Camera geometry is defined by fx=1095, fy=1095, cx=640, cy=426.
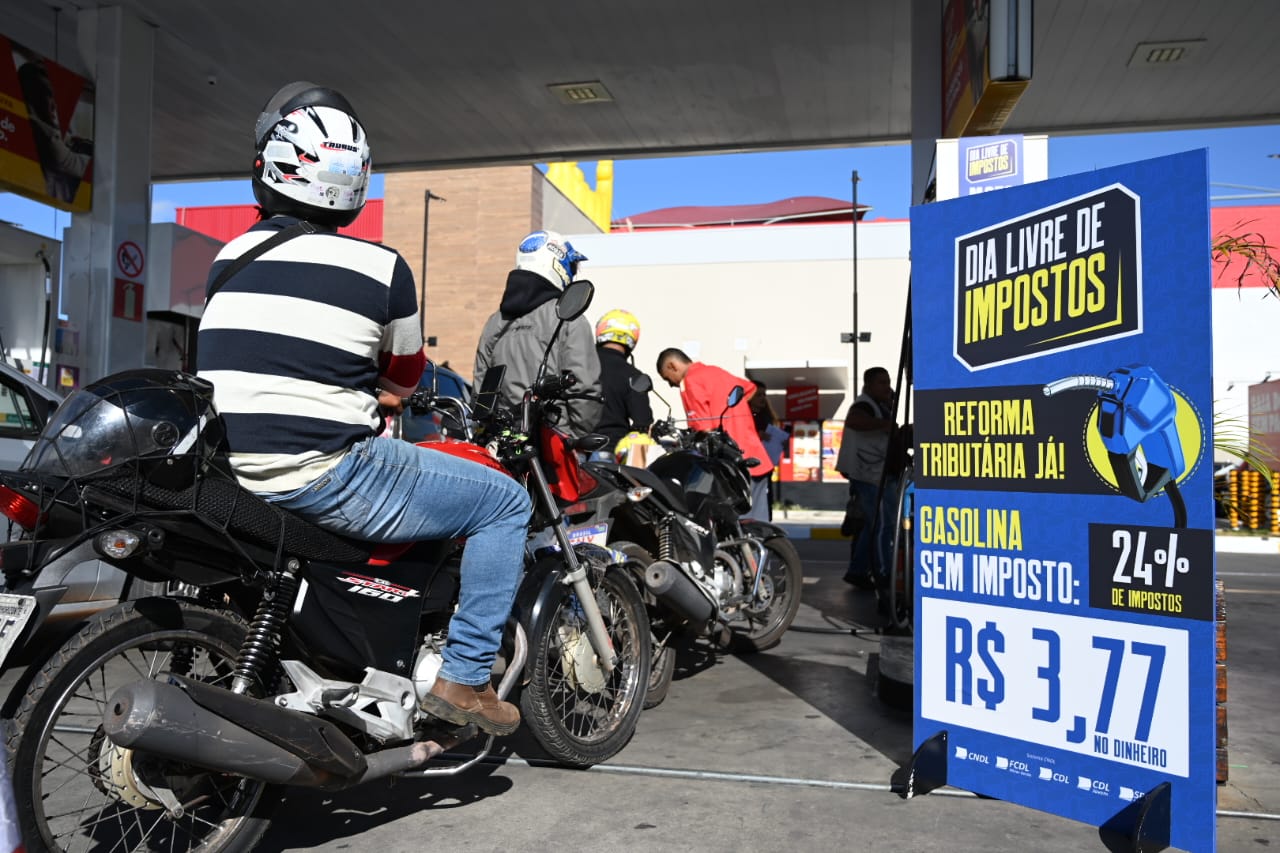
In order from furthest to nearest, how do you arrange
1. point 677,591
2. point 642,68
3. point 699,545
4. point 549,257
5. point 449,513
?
point 642,68 < point 699,545 < point 677,591 < point 549,257 < point 449,513

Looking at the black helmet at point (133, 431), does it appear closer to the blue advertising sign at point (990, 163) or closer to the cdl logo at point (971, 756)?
the cdl logo at point (971, 756)

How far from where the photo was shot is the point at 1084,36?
387 inches

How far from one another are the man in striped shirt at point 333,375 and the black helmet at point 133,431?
14 centimetres

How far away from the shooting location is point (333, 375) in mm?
2840

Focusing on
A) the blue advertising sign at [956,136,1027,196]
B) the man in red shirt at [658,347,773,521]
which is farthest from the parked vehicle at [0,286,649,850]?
the man in red shirt at [658,347,773,521]

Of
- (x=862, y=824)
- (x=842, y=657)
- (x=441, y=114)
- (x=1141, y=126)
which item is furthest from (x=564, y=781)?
(x=1141, y=126)

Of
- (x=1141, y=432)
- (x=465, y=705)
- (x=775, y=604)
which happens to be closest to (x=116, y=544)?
(x=465, y=705)

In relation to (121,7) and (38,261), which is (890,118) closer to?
(121,7)

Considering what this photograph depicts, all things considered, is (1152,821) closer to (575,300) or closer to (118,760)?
(575,300)

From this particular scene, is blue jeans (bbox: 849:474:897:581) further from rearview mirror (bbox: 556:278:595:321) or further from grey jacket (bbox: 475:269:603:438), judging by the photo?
rearview mirror (bbox: 556:278:595:321)

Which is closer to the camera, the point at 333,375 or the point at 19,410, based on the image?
the point at 333,375

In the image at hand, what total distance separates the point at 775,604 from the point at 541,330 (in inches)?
105

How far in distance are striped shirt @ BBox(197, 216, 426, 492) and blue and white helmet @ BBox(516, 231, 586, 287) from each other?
1.77 meters

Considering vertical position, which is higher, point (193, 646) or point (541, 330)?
point (541, 330)
